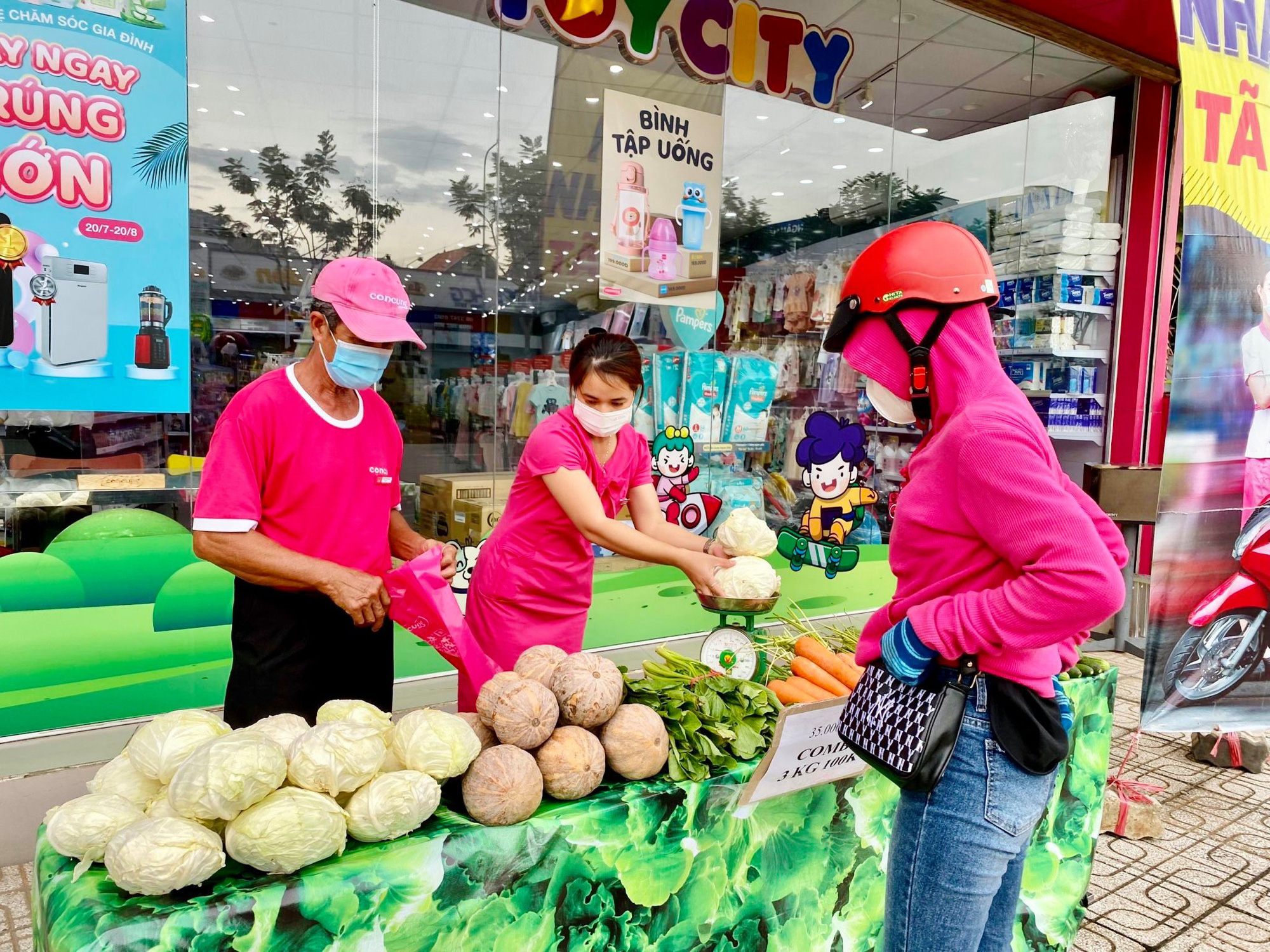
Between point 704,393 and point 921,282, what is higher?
point 921,282

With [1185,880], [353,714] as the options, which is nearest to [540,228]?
[353,714]

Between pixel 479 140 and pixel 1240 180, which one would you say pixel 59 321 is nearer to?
pixel 479 140

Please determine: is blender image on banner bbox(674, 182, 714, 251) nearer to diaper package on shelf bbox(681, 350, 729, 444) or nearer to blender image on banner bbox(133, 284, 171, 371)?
diaper package on shelf bbox(681, 350, 729, 444)

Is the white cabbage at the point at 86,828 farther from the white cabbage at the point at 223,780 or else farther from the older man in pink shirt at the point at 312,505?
the older man in pink shirt at the point at 312,505

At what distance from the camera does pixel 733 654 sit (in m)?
2.61

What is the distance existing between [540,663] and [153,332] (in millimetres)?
2850

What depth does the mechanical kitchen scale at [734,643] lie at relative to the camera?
8.39 feet

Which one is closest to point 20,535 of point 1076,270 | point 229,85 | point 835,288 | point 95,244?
point 95,244

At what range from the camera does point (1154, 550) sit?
3621 millimetres

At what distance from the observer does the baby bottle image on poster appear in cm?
496

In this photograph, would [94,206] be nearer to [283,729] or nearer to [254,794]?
[283,729]

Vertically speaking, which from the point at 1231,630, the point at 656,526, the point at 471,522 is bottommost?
the point at 1231,630

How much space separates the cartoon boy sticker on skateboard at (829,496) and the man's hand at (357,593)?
4054 mm

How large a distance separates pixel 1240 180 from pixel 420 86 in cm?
370
